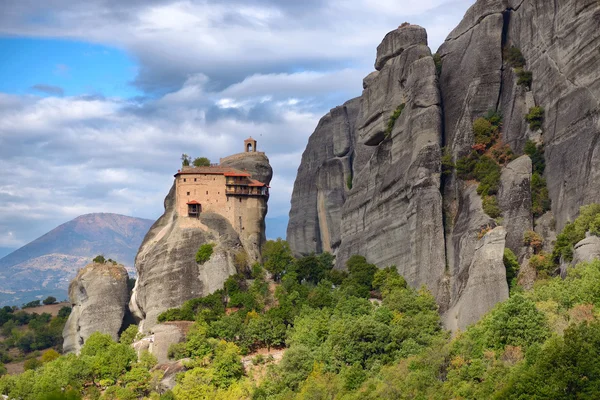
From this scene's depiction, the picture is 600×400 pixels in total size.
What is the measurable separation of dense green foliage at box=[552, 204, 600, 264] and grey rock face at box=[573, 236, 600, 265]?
66 cm

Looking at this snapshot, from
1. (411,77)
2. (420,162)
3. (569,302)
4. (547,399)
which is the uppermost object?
(411,77)

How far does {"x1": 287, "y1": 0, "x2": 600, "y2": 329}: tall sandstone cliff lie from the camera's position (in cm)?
7319

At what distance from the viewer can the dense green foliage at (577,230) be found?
6762 cm

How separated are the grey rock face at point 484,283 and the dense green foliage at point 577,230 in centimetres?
356

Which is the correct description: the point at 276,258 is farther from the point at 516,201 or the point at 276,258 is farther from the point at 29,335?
the point at 29,335

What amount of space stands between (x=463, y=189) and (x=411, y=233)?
5037 mm

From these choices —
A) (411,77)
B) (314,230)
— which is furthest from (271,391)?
(314,230)

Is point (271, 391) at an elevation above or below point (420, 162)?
below

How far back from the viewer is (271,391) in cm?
7362

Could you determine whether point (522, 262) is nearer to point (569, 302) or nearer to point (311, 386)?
point (569, 302)

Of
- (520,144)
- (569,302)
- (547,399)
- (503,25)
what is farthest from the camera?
(503,25)

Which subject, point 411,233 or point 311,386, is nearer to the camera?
point 311,386

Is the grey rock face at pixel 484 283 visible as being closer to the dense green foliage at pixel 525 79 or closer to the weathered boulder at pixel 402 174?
the weathered boulder at pixel 402 174

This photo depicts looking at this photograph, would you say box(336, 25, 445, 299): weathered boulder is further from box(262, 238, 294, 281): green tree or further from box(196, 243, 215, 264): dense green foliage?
box(196, 243, 215, 264): dense green foliage
